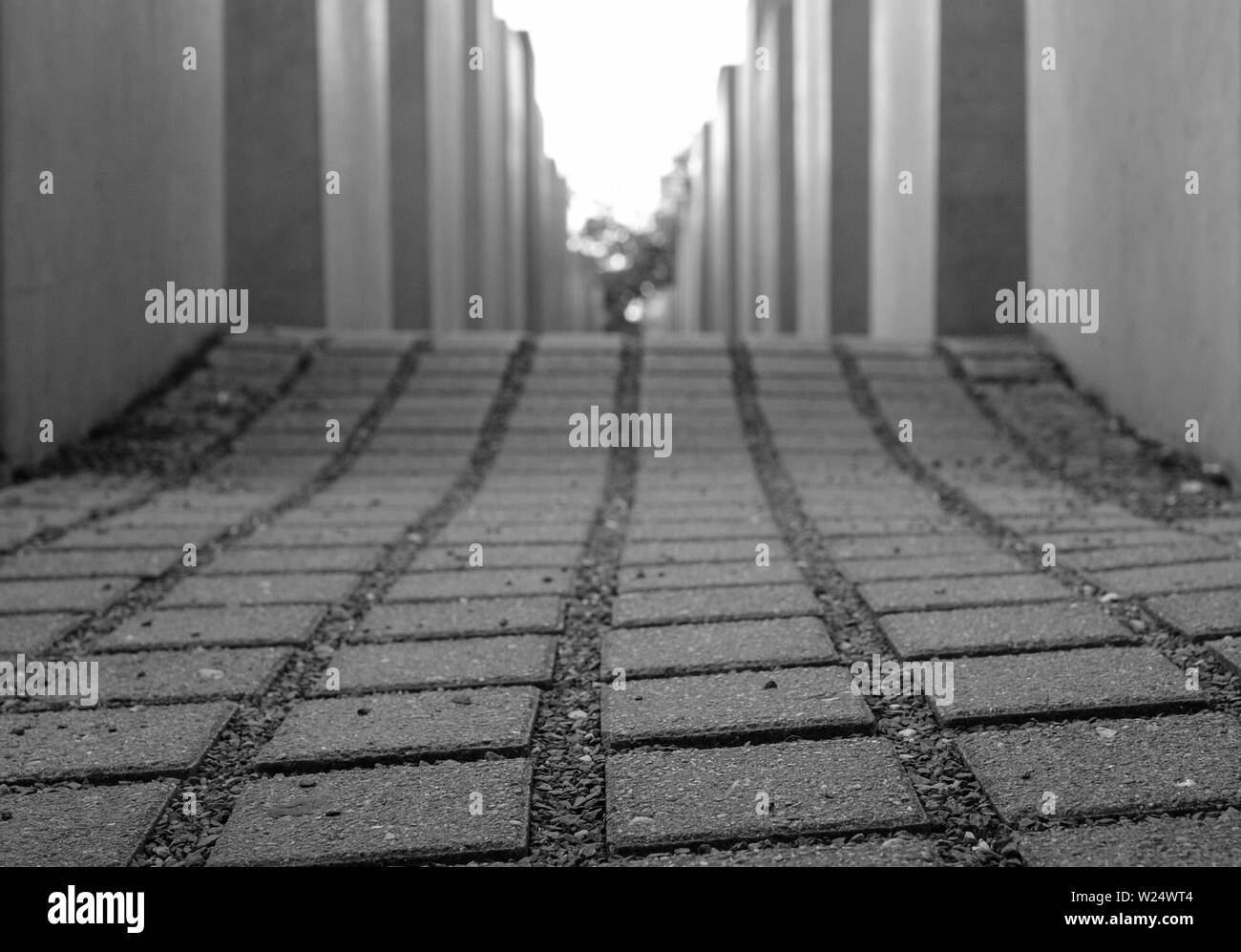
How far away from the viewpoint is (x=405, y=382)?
24.6 feet

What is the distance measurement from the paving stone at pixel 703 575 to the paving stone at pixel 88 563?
1393 mm

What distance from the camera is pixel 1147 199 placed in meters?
6.05

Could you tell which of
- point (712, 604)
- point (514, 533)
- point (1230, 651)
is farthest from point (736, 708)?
point (514, 533)

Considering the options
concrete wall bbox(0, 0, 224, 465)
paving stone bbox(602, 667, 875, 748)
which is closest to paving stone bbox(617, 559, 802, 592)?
paving stone bbox(602, 667, 875, 748)

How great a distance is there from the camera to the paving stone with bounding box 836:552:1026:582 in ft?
11.9

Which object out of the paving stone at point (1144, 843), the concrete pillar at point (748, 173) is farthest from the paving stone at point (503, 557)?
the concrete pillar at point (748, 173)

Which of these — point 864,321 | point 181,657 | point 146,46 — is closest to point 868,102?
point 864,321

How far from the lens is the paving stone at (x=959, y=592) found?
3223 mm

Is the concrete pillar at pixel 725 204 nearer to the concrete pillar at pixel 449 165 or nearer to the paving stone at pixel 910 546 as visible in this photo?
the concrete pillar at pixel 449 165

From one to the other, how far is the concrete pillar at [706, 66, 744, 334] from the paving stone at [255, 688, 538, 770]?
20116mm

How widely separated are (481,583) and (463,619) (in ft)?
1.42

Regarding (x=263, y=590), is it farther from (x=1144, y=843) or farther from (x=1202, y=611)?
(x=1144, y=843)

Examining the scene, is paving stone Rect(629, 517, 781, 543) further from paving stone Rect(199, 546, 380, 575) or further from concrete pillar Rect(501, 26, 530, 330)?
concrete pillar Rect(501, 26, 530, 330)
